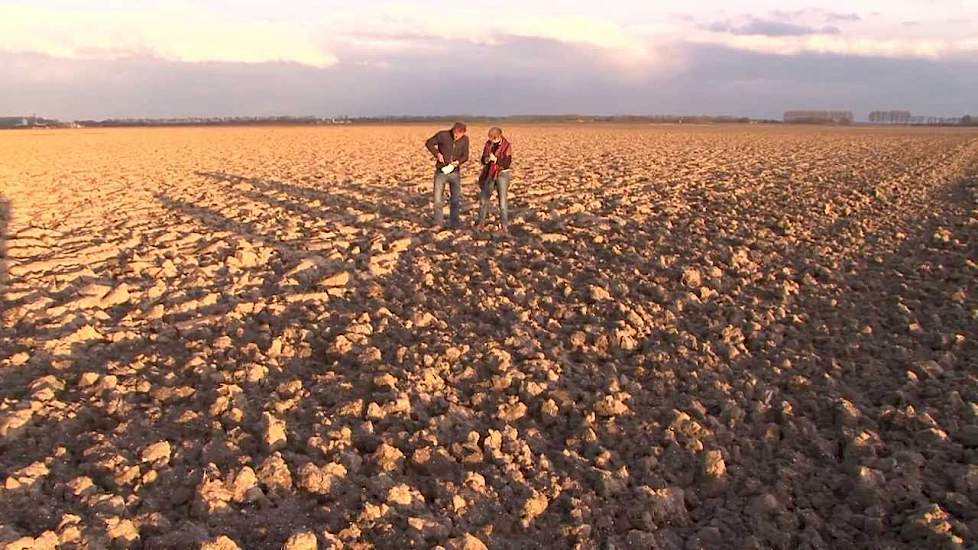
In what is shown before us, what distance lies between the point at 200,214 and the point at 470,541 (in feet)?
32.1

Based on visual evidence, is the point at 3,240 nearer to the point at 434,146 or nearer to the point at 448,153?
the point at 434,146

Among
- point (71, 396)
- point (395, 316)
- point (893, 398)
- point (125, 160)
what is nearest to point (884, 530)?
point (893, 398)

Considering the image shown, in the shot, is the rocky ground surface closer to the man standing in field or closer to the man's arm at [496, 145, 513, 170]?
the man standing in field

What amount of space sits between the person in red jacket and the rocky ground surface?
0.46 meters

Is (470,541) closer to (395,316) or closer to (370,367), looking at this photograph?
(370,367)

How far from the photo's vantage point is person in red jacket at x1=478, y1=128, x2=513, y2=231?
31.2 feet

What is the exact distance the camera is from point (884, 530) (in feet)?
11.6

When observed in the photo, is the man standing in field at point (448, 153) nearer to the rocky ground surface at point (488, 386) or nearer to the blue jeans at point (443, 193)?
the blue jeans at point (443, 193)

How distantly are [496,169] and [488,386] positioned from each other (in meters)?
5.18

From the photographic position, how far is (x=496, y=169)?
9625 mm

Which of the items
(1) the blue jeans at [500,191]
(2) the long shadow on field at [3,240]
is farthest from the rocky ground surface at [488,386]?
(1) the blue jeans at [500,191]

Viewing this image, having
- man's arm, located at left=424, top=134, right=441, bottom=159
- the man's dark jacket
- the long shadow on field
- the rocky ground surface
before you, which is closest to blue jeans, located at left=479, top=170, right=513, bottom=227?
the rocky ground surface

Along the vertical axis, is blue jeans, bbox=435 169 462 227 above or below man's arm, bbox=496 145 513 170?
below

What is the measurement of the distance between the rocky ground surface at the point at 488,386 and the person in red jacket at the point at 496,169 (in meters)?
0.46
